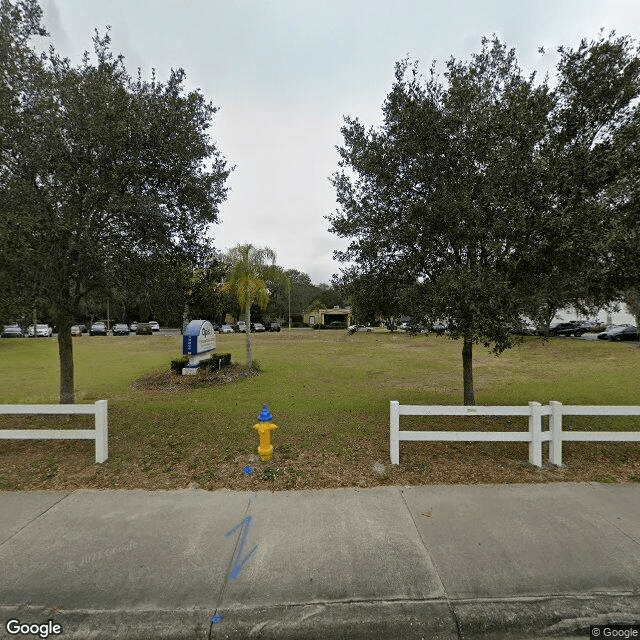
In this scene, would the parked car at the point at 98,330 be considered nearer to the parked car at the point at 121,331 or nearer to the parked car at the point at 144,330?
the parked car at the point at 121,331

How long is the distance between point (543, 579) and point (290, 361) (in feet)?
52.0

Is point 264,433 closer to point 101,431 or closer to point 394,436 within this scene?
point 394,436

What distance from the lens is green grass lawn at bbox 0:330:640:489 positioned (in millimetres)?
4816

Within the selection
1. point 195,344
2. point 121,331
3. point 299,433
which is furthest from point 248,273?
point 121,331

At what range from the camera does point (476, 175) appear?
5707 millimetres

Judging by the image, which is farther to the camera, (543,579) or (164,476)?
(164,476)

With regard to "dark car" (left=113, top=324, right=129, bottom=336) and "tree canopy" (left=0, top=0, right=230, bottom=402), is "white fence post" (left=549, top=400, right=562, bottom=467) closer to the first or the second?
"tree canopy" (left=0, top=0, right=230, bottom=402)

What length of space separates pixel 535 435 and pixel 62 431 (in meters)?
6.66

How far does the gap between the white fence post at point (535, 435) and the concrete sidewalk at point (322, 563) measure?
2.34 feet

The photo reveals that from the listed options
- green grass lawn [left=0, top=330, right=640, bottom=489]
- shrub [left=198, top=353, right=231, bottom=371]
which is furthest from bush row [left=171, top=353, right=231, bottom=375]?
green grass lawn [left=0, top=330, right=640, bottom=489]

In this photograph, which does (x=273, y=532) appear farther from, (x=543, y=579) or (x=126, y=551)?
(x=543, y=579)

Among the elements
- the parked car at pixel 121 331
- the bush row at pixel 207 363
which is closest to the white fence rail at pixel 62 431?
the bush row at pixel 207 363

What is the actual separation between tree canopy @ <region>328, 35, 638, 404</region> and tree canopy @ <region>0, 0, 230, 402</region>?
12.0 feet

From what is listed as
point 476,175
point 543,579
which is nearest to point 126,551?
point 543,579
